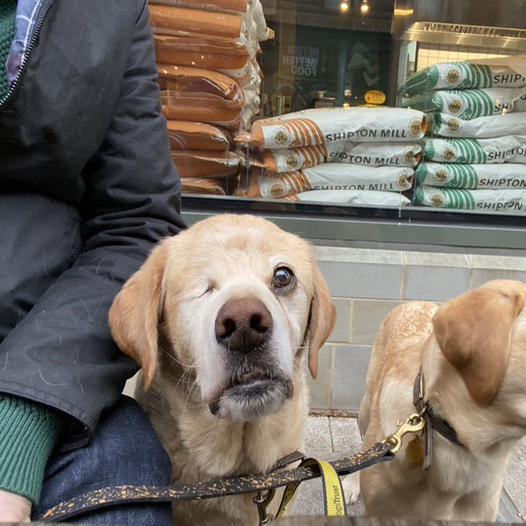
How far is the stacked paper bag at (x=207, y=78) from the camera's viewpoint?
2898 mm

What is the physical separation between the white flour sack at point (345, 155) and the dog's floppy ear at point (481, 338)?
1.95 meters

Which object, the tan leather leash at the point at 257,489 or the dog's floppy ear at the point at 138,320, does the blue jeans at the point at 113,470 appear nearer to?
the tan leather leash at the point at 257,489

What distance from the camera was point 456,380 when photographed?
1.53 m

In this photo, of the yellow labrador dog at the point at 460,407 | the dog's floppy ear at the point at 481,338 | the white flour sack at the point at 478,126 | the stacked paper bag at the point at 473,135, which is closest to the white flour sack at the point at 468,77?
the stacked paper bag at the point at 473,135

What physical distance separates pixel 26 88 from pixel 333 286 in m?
2.19

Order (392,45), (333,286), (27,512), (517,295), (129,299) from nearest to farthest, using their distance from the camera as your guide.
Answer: (27,512), (129,299), (517,295), (333,286), (392,45)

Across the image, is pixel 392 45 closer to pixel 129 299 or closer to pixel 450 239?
pixel 450 239

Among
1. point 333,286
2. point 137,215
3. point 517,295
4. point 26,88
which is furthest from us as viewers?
point 333,286

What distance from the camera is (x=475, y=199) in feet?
10.6

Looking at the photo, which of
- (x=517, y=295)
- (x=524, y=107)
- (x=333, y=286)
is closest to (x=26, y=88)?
(x=517, y=295)

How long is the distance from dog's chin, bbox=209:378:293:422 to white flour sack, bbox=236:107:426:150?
7.55ft

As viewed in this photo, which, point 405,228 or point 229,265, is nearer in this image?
point 229,265

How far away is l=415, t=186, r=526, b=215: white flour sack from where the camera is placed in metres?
3.23

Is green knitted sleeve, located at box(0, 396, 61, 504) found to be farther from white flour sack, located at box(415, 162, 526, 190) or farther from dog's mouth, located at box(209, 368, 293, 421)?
white flour sack, located at box(415, 162, 526, 190)
